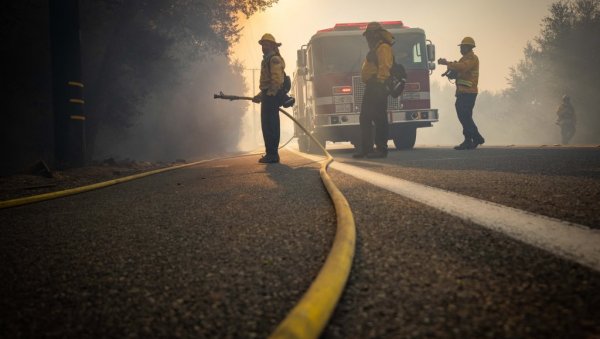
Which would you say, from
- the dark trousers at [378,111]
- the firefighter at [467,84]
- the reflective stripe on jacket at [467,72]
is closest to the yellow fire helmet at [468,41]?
the firefighter at [467,84]

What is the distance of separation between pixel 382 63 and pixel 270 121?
2.27 meters

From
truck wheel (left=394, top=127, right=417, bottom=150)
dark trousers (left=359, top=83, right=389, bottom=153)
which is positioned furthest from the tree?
dark trousers (left=359, top=83, right=389, bottom=153)

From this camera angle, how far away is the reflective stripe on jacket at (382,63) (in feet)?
21.4

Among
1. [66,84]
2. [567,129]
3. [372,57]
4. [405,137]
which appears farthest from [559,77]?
[66,84]

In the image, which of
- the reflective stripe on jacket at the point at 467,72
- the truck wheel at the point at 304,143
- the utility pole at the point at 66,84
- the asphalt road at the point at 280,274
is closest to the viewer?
the asphalt road at the point at 280,274

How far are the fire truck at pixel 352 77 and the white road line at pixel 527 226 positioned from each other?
697 centimetres

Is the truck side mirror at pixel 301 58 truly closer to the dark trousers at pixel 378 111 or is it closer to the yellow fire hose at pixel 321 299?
the dark trousers at pixel 378 111

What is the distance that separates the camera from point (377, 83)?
22.2ft

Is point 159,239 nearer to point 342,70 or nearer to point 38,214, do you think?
point 38,214

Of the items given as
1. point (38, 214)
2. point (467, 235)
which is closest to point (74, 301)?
point (467, 235)

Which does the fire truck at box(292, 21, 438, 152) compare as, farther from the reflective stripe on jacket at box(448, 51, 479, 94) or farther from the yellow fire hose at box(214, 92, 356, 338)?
the yellow fire hose at box(214, 92, 356, 338)

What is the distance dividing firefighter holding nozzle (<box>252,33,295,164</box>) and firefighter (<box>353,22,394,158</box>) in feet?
5.24

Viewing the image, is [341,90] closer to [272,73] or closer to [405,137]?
[405,137]

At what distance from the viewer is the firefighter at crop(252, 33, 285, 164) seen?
21.4 feet
